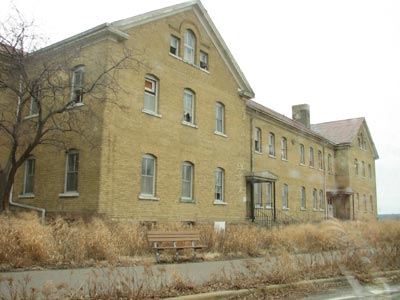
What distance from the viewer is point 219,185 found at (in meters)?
25.7

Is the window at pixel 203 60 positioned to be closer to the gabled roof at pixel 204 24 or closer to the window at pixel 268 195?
the gabled roof at pixel 204 24

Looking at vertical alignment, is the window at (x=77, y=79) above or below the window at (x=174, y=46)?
below

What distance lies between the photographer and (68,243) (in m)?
11.6

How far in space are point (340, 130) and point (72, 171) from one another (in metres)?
35.4

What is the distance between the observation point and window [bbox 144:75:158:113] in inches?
840

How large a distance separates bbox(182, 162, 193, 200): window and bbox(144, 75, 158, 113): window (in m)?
3.46

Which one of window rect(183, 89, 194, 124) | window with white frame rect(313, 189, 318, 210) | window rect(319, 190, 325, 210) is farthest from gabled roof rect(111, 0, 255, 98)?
window rect(319, 190, 325, 210)

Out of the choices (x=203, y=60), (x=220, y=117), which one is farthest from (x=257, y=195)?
(x=203, y=60)

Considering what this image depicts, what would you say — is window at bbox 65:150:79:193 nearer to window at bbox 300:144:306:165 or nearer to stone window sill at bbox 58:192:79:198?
stone window sill at bbox 58:192:79:198

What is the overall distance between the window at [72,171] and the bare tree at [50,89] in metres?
0.66

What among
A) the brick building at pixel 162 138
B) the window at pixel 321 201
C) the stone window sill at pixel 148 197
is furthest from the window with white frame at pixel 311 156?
Result: the stone window sill at pixel 148 197

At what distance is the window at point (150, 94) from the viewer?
2133cm

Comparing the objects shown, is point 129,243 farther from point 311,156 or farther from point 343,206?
point 343,206

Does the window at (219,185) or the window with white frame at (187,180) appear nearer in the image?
the window with white frame at (187,180)
